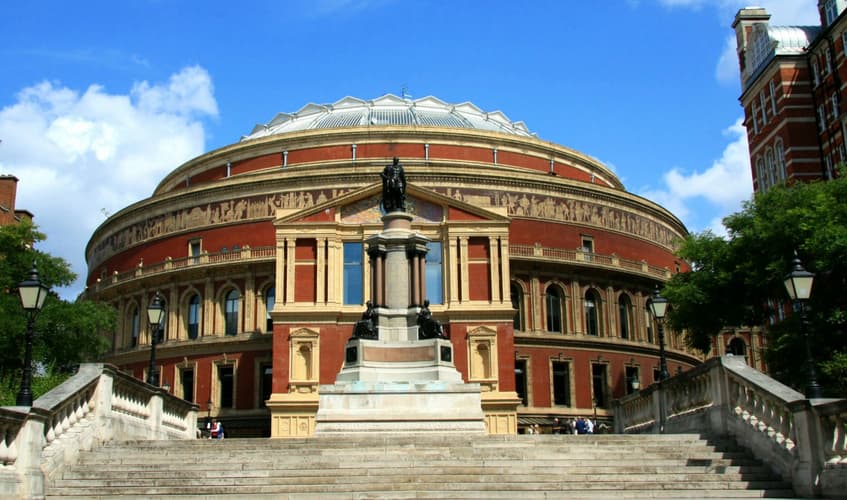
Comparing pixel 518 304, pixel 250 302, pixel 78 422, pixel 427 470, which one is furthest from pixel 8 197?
pixel 427 470

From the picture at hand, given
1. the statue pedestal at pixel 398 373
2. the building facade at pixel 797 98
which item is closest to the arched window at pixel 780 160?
the building facade at pixel 797 98

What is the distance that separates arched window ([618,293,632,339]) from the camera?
55875mm

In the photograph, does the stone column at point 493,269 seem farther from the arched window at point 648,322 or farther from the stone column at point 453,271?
the arched window at point 648,322

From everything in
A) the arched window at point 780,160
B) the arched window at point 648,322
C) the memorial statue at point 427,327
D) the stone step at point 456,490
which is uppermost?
the arched window at point 780,160

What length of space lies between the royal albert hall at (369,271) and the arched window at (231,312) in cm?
16

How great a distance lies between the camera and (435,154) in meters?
60.3

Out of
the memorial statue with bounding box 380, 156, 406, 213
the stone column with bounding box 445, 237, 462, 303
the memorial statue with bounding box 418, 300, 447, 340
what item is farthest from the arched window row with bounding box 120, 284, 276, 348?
the memorial statue with bounding box 418, 300, 447, 340

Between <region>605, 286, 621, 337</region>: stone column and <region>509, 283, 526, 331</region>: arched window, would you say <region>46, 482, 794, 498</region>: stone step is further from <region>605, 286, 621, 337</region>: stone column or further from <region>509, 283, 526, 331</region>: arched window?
<region>605, 286, 621, 337</region>: stone column

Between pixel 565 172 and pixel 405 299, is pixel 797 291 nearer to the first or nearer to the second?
pixel 405 299

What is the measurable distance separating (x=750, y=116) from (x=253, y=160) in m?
33.8

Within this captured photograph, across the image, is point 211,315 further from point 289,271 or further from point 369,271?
point 369,271

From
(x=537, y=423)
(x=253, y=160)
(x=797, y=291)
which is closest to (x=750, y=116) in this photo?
(x=537, y=423)

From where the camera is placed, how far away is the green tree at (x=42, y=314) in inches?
1570

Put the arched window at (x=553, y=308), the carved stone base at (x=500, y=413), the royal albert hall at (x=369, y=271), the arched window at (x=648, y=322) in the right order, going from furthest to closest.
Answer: the arched window at (x=648, y=322)
the arched window at (x=553, y=308)
the royal albert hall at (x=369, y=271)
the carved stone base at (x=500, y=413)
